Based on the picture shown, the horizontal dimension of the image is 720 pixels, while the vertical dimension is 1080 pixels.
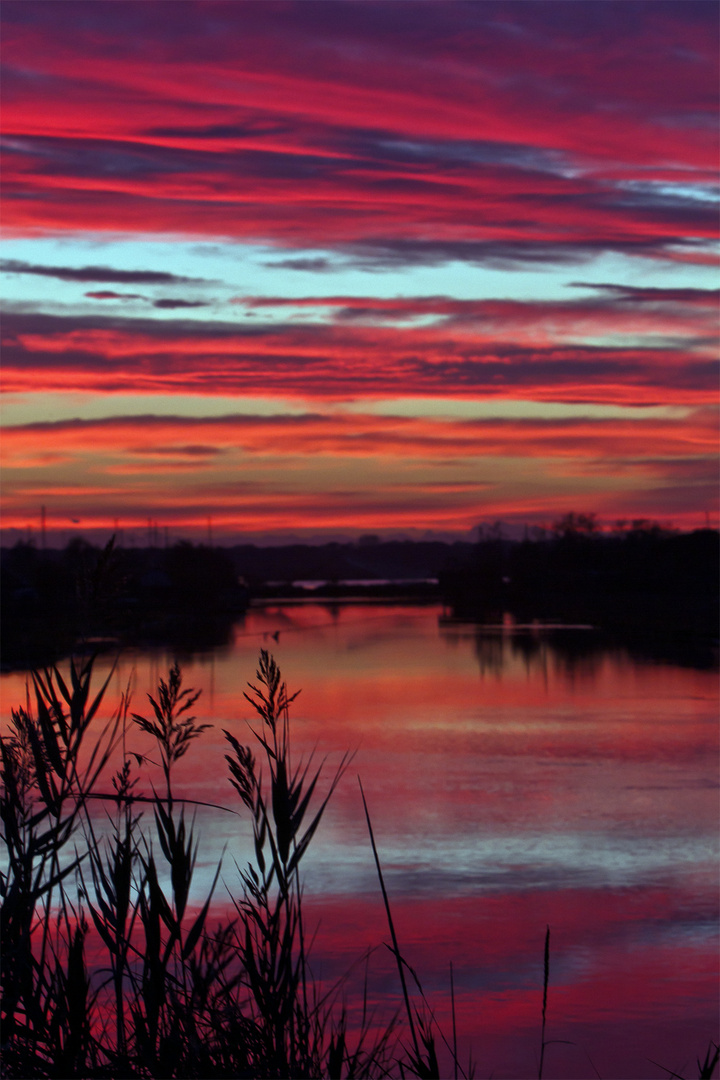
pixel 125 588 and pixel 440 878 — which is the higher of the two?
pixel 125 588

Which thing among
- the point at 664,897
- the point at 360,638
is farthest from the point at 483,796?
the point at 360,638

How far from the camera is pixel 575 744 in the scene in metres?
21.1

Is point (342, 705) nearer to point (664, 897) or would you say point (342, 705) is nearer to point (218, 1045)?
point (664, 897)

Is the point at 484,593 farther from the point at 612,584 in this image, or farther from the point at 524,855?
the point at 524,855

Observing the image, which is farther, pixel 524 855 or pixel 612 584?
pixel 612 584

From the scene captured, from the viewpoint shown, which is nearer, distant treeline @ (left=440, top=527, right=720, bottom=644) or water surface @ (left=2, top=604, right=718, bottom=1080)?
water surface @ (left=2, top=604, right=718, bottom=1080)

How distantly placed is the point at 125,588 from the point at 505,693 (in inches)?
1027

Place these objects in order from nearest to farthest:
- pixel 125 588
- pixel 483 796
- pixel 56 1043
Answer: pixel 125 588, pixel 56 1043, pixel 483 796

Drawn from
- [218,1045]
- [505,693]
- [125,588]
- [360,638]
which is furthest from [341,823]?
[360,638]

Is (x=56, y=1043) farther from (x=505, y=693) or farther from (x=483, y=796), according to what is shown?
(x=505, y=693)

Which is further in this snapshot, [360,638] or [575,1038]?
[360,638]

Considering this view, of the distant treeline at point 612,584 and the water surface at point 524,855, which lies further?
the distant treeline at point 612,584

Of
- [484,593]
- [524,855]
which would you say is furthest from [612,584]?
[524,855]

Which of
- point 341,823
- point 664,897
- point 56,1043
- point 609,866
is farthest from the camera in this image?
point 341,823
